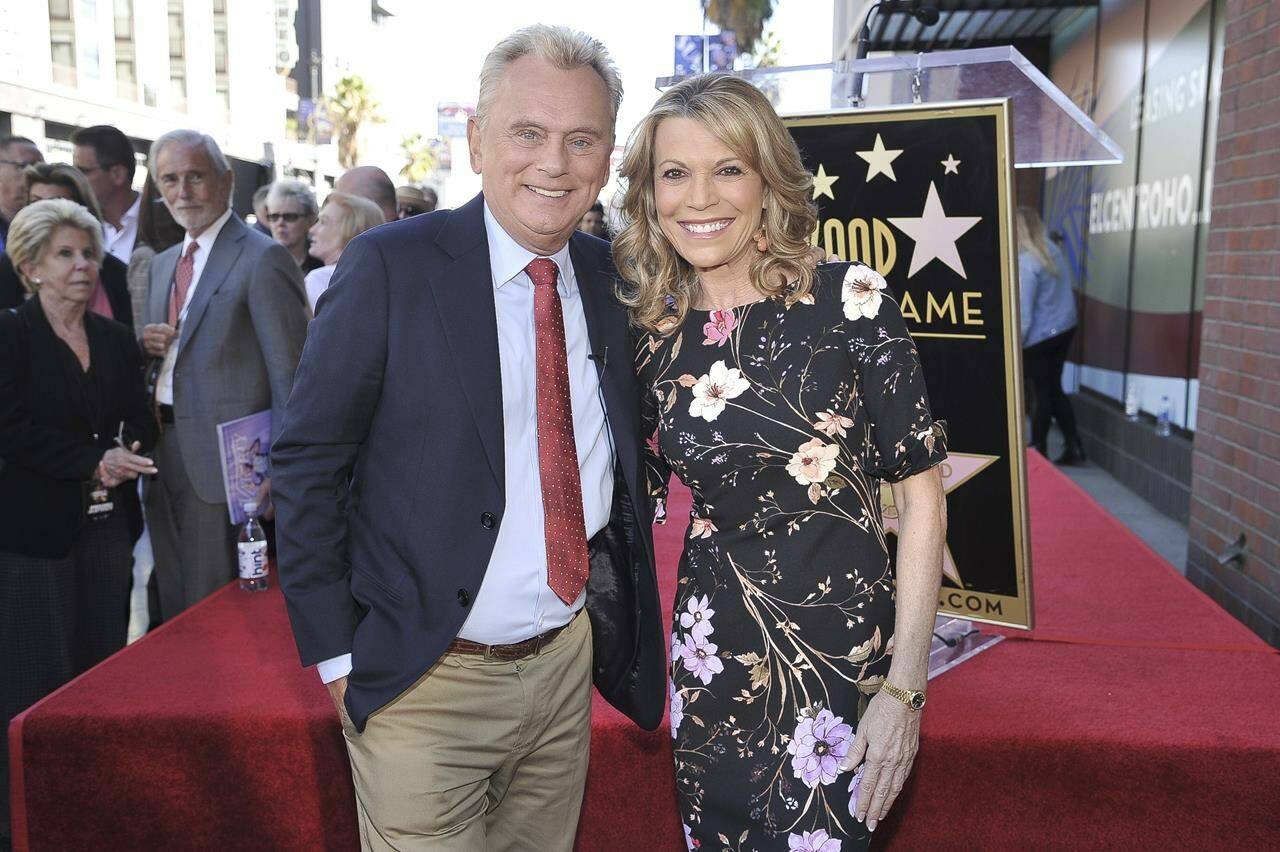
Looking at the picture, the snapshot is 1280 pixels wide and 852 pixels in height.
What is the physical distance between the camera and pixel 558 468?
1.87 meters

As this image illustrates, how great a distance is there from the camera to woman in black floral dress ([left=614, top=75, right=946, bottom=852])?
180 centimetres

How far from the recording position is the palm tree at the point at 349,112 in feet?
165

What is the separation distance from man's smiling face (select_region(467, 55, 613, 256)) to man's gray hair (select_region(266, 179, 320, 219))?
4.18m

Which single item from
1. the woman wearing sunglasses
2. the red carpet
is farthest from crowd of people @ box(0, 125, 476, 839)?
the woman wearing sunglasses

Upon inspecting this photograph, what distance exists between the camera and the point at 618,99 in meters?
2.04

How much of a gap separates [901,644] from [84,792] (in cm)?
210

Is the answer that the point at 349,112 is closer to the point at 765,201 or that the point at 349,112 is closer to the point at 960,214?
the point at 960,214

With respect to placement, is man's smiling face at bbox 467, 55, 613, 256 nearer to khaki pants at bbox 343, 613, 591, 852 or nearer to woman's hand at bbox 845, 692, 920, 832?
khaki pants at bbox 343, 613, 591, 852

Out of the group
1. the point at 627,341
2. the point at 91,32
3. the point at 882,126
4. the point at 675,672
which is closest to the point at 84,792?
the point at 675,672

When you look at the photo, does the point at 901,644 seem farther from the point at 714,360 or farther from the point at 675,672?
the point at 714,360

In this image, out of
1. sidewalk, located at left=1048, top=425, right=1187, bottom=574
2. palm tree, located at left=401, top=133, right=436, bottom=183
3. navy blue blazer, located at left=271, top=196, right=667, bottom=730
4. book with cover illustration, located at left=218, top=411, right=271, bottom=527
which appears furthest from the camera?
palm tree, located at left=401, top=133, right=436, bottom=183

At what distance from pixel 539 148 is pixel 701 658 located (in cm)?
93

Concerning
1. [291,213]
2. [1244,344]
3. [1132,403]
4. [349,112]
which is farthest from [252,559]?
[349,112]

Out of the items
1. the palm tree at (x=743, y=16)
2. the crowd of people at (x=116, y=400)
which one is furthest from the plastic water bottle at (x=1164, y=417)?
the palm tree at (x=743, y=16)
